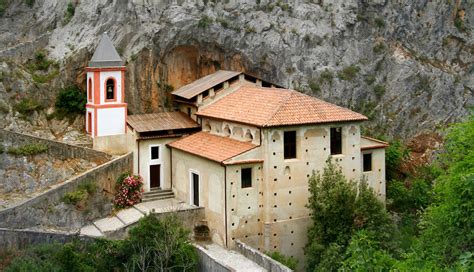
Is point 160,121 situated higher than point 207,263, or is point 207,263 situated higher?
point 160,121

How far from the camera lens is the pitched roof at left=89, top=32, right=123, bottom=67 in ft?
124

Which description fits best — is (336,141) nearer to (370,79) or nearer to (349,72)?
(349,72)

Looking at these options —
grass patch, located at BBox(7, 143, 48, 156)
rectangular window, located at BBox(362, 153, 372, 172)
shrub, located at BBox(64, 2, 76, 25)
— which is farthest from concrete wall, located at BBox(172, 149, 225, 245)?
shrub, located at BBox(64, 2, 76, 25)

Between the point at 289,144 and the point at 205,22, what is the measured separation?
13.8m

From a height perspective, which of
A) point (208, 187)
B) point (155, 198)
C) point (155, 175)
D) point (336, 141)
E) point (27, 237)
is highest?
point (336, 141)

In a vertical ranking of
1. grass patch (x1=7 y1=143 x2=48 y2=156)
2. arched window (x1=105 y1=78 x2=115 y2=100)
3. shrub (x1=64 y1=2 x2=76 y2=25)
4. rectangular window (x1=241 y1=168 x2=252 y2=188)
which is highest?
shrub (x1=64 y1=2 x2=76 y2=25)

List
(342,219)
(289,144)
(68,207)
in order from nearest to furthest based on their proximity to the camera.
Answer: (342,219) < (68,207) < (289,144)

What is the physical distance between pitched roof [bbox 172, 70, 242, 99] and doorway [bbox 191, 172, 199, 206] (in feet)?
18.5

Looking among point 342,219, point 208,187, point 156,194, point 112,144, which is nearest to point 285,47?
point 112,144

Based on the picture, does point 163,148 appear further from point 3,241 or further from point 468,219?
point 468,219

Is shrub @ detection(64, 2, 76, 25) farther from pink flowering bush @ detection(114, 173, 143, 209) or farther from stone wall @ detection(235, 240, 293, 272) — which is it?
stone wall @ detection(235, 240, 293, 272)

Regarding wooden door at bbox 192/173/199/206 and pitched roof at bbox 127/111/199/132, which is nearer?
wooden door at bbox 192/173/199/206

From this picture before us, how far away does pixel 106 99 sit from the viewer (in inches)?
1500

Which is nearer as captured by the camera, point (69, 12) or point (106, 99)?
point (106, 99)
